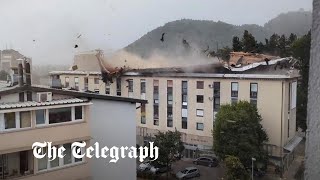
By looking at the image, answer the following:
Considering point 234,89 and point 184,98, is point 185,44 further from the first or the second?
point 234,89

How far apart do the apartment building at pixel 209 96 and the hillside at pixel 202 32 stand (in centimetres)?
373

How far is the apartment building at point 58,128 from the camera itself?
3.51m

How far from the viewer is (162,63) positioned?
1347 centimetres

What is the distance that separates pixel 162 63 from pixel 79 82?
2925 millimetres

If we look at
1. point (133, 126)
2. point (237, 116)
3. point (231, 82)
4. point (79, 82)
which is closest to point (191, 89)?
point (231, 82)

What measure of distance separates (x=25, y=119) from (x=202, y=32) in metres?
13.9

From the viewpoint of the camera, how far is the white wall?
448 cm

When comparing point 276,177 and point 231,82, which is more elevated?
point 231,82

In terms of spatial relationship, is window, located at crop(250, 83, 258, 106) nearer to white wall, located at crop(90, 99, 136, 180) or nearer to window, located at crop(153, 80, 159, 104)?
window, located at crop(153, 80, 159, 104)

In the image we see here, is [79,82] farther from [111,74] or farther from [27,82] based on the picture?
[27,82]

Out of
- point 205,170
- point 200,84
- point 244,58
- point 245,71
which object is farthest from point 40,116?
point 244,58

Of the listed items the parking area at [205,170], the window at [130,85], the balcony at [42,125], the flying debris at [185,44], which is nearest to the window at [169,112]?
the parking area at [205,170]

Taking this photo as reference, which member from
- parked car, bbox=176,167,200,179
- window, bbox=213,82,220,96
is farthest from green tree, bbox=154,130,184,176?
window, bbox=213,82,220,96

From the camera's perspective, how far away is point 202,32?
55.4 feet
